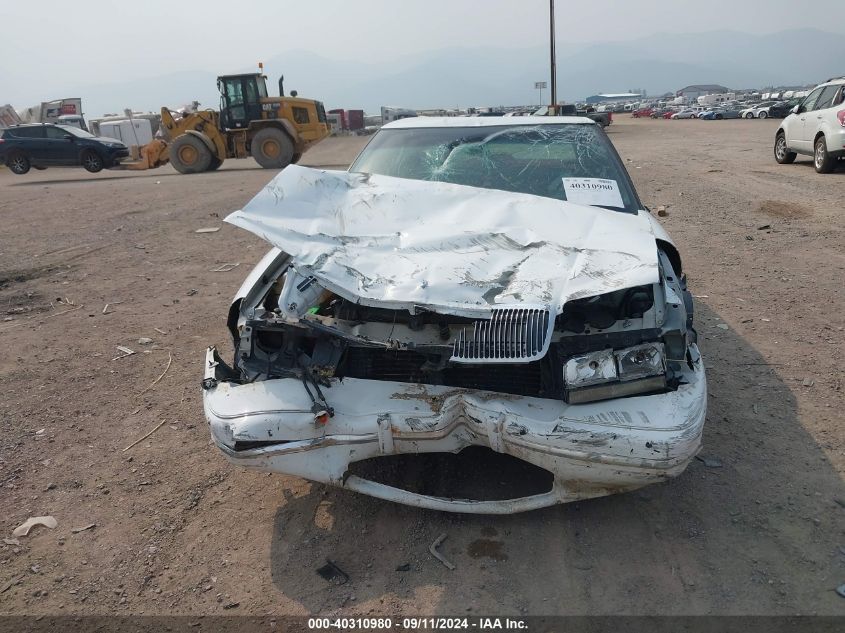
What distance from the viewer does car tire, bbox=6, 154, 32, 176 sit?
18812 mm

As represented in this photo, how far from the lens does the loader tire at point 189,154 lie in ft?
58.9

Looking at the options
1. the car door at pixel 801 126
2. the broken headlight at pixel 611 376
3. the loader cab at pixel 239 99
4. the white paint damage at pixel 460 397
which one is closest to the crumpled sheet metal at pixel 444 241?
the white paint damage at pixel 460 397

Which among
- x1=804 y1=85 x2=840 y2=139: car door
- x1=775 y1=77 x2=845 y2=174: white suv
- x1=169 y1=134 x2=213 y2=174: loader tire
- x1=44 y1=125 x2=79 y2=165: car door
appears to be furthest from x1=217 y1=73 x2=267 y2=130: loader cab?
x1=804 y1=85 x2=840 y2=139: car door

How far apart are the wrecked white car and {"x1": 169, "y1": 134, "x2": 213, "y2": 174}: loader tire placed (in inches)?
648

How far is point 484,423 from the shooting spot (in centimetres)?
237

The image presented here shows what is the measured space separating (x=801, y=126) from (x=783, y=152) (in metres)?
1.06

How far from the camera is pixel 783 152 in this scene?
13375mm

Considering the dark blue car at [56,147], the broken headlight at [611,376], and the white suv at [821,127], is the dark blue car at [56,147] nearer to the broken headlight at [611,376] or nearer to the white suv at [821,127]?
the white suv at [821,127]

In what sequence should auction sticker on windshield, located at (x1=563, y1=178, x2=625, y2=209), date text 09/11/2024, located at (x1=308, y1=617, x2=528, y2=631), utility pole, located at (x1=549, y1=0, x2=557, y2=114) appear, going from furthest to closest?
utility pole, located at (x1=549, y1=0, x2=557, y2=114), auction sticker on windshield, located at (x1=563, y1=178, x2=625, y2=209), date text 09/11/2024, located at (x1=308, y1=617, x2=528, y2=631)

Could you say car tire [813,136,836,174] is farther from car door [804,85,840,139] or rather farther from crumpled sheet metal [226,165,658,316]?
crumpled sheet metal [226,165,658,316]

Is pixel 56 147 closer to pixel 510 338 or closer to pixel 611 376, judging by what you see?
pixel 510 338

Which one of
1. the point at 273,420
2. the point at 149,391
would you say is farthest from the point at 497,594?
the point at 149,391

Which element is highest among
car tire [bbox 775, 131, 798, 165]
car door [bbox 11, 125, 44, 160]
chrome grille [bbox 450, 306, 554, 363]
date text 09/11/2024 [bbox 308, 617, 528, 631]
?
car door [bbox 11, 125, 44, 160]

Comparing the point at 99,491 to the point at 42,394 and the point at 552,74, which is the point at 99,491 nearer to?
the point at 42,394
